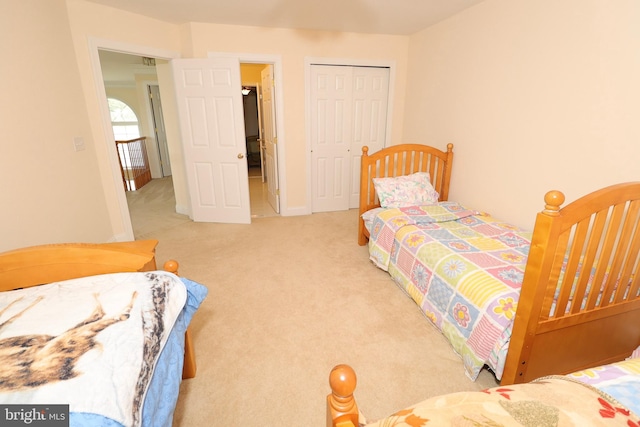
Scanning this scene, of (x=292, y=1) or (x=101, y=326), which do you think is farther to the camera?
(x=292, y=1)

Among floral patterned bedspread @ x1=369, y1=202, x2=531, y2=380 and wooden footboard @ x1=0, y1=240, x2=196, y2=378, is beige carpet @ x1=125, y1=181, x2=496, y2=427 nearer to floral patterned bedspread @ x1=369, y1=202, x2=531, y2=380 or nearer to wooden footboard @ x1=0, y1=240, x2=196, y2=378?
floral patterned bedspread @ x1=369, y1=202, x2=531, y2=380

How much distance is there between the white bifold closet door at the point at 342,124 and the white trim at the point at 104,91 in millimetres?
1886

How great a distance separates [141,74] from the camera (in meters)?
6.48

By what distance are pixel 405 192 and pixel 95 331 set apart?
2634 mm

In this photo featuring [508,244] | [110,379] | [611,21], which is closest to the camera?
[110,379]

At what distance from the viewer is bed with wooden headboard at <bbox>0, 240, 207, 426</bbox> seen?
834mm

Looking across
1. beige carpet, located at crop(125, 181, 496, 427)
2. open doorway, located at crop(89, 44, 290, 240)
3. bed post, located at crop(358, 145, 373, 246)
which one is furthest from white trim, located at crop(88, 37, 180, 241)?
bed post, located at crop(358, 145, 373, 246)

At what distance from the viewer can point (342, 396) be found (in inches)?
27.7

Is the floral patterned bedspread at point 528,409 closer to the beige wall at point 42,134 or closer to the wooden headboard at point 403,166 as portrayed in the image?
the wooden headboard at point 403,166

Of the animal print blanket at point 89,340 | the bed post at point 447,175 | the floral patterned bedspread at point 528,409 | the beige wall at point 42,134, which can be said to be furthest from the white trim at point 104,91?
the floral patterned bedspread at point 528,409

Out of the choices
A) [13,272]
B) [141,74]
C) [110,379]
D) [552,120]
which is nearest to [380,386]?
[110,379]

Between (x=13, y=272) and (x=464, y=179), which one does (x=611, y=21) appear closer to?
(x=464, y=179)

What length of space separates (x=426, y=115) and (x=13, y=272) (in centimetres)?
391

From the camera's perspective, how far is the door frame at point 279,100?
3678mm
